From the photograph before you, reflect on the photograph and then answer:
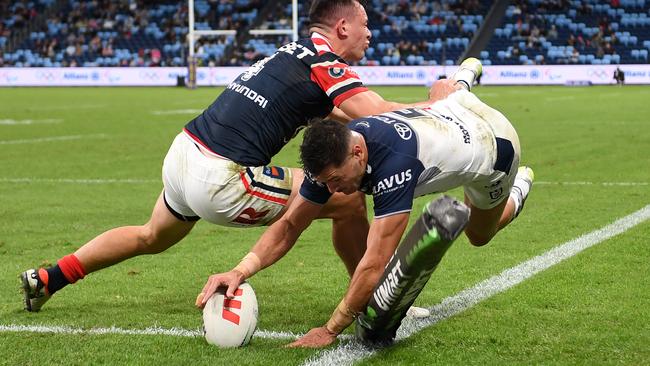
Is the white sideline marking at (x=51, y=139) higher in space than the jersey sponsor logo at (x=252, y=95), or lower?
lower

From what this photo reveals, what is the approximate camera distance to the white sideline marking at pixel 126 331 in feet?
17.4

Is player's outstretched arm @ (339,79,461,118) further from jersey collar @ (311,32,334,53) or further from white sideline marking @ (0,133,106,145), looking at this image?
white sideline marking @ (0,133,106,145)

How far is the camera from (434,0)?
51906 mm

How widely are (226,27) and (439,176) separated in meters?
47.2

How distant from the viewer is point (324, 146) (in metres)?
4.36

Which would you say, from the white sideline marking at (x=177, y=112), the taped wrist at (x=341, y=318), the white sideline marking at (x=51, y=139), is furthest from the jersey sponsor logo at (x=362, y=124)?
the white sideline marking at (x=177, y=112)

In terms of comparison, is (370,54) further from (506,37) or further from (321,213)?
(321,213)

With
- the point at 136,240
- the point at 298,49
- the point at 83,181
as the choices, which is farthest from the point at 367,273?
the point at 83,181

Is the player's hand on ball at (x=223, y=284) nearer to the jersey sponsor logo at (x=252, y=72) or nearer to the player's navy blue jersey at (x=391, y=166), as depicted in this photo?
the player's navy blue jersey at (x=391, y=166)

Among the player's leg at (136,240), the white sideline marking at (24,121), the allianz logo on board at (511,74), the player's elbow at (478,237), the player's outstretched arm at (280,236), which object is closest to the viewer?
the player's outstretched arm at (280,236)

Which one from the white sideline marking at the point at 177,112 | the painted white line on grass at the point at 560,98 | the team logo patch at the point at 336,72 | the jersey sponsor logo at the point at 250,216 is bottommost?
the painted white line on grass at the point at 560,98

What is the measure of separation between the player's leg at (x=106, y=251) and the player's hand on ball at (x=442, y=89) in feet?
4.90

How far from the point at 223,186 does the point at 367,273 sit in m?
1.01

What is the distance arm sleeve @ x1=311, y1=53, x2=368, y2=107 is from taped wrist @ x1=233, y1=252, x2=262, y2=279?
2.85ft
